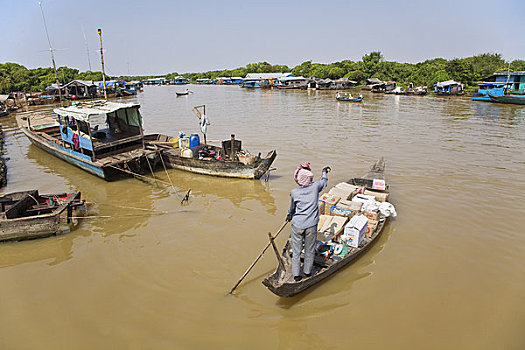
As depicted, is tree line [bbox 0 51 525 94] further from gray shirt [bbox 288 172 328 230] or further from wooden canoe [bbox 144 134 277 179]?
gray shirt [bbox 288 172 328 230]

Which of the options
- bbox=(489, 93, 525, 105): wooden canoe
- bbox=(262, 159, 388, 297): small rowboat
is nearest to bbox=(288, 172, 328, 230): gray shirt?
bbox=(262, 159, 388, 297): small rowboat

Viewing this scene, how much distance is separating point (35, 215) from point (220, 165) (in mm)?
5183

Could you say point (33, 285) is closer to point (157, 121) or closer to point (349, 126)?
point (349, 126)

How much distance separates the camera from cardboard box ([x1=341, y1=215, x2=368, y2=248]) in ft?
18.1

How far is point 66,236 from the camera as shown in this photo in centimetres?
693

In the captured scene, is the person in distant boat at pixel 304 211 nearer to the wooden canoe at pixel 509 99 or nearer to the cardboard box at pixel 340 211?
the cardboard box at pixel 340 211

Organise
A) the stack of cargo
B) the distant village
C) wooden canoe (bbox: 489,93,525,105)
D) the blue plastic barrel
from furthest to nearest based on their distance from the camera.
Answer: the distant village < wooden canoe (bbox: 489,93,525,105) < the blue plastic barrel < the stack of cargo

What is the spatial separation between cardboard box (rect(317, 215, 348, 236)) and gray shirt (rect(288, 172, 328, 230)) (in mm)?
1478

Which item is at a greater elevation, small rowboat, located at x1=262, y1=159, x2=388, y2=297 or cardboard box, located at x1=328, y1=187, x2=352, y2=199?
cardboard box, located at x1=328, y1=187, x2=352, y2=199

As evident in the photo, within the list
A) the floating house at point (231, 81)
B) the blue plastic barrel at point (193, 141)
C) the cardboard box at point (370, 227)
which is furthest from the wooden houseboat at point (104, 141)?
the floating house at point (231, 81)

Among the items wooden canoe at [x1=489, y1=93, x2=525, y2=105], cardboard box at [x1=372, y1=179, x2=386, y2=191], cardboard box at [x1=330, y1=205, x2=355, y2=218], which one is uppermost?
wooden canoe at [x1=489, y1=93, x2=525, y2=105]

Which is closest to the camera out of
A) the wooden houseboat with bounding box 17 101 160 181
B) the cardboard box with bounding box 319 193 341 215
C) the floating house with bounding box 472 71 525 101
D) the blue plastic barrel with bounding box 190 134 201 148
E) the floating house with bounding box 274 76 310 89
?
the cardboard box with bounding box 319 193 341 215

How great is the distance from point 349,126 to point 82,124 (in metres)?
15.5

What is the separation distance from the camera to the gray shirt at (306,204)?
4.31 meters
